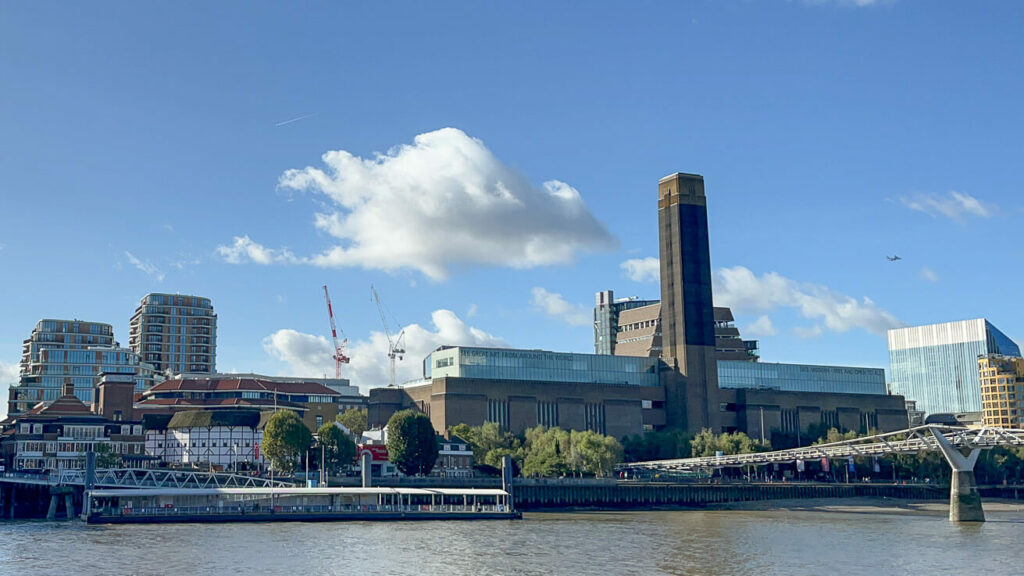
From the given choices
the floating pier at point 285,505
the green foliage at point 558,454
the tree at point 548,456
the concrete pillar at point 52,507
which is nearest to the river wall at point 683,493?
the tree at point 548,456

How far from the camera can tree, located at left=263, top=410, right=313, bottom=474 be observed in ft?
538

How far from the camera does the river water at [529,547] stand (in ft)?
273

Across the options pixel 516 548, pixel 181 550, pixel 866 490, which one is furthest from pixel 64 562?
pixel 866 490

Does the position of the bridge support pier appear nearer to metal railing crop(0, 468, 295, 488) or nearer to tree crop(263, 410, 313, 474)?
metal railing crop(0, 468, 295, 488)

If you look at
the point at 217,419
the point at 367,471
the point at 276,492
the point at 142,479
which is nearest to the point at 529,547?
the point at 276,492

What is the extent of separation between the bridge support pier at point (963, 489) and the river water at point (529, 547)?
6.90ft

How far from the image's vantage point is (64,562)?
85.4 m

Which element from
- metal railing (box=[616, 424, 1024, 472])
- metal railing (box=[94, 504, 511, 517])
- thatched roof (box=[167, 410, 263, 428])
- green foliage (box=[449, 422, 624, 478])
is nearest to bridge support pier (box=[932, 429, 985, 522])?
metal railing (box=[616, 424, 1024, 472])

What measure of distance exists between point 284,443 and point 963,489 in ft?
295

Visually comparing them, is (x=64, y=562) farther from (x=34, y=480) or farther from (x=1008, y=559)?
(x=1008, y=559)

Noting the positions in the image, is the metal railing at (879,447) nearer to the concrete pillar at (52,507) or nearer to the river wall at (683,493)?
the river wall at (683,493)

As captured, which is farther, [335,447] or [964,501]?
[335,447]

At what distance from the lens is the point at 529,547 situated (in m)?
98.4

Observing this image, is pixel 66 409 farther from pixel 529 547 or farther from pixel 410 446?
pixel 529 547
